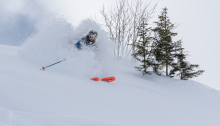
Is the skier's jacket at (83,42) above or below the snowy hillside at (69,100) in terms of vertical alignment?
above

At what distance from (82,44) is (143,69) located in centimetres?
595

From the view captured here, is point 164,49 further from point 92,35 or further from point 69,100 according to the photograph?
point 69,100

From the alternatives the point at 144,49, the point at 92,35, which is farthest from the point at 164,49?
the point at 92,35

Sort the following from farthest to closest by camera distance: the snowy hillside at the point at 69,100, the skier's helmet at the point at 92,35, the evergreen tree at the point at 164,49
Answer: the evergreen tree at the point at 164,49 < the skier's helmet at the point at 92,35 < the snowy hillside at the point at 69,100

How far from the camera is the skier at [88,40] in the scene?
5727mm

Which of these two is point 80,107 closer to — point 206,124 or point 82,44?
point 206,124

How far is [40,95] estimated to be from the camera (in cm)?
240

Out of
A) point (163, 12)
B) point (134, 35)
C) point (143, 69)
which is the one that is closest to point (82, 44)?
point (143, 69)

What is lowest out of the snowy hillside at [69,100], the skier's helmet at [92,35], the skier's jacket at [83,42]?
the snowy hillside at [69,100]

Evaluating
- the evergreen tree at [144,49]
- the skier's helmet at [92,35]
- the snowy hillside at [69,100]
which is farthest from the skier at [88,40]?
the evergreen tree at [144,49]

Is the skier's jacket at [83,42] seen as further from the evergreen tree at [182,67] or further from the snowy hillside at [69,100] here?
the evergreen tree at [182,67]

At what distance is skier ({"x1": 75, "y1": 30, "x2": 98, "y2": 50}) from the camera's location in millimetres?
5727

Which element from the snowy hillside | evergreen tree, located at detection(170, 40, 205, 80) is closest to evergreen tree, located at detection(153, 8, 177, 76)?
evergreen tree, located at detection(170, 40, 205, 80)

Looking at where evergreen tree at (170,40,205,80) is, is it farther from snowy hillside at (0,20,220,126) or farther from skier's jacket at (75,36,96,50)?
skier's jacket at (75,36,96,50)
